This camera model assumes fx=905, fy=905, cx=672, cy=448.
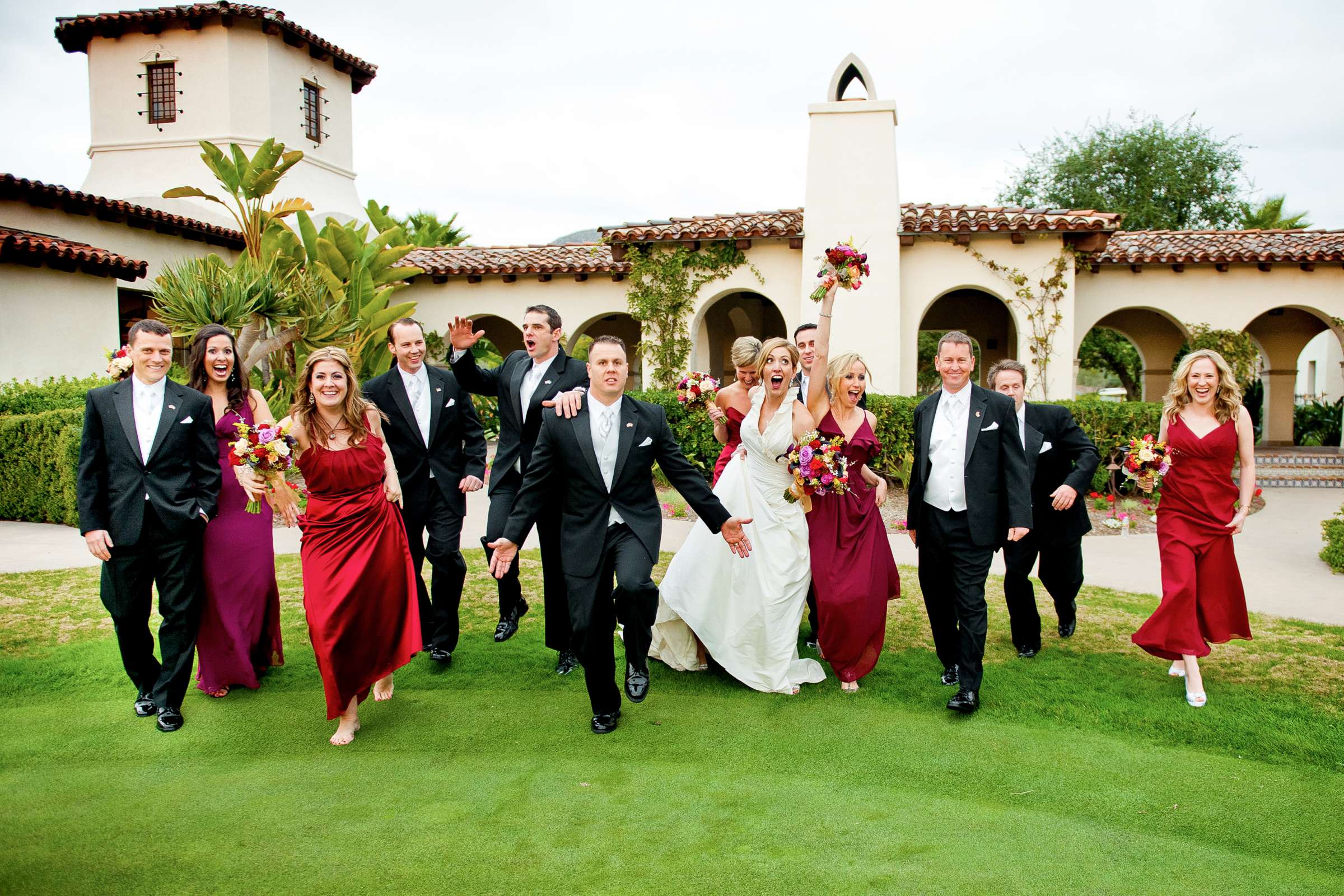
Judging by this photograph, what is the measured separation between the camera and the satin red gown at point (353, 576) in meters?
4.75

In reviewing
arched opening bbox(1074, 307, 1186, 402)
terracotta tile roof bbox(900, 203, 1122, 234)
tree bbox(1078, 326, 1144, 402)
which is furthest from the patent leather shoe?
tree bbox(1078, 326, 1144, 402)

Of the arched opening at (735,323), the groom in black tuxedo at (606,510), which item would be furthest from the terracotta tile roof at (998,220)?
the groom in black tuxedo at (606,510)

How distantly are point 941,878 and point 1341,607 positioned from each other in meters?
6.30

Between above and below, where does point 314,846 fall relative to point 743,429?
below

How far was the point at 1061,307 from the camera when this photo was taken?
17047 mm

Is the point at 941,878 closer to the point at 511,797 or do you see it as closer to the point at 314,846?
the point at 511,797

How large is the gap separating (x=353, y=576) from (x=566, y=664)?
67.8 inches

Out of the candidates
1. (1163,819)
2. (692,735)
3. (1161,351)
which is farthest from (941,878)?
(1161,351)

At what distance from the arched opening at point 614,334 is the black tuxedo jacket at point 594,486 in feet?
52.2

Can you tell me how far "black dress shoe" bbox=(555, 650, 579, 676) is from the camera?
5.96m

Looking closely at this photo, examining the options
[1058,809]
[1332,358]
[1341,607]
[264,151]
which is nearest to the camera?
[1058,809]

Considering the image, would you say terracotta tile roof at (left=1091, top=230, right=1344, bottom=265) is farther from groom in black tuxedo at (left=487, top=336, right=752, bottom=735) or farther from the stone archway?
groom in black tuxedo at (left=487, top=336, right=752, bottom=735)

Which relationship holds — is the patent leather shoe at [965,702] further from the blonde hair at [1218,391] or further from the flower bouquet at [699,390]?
the flower bouquet at [699,390]

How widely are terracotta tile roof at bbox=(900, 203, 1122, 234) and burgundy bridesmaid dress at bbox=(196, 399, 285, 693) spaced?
46.2 feet
